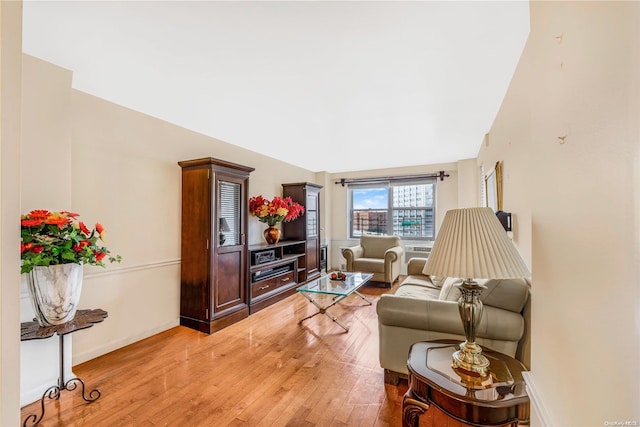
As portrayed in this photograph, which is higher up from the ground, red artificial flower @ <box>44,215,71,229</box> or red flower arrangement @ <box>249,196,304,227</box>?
red flower arrangement @ <box>249,196,304,227</box>

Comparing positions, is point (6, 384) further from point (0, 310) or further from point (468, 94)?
point (468, 94)

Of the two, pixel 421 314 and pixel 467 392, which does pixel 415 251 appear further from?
pixel 467 392

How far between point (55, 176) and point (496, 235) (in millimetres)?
3029

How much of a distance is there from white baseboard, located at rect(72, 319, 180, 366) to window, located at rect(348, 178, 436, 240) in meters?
4.43

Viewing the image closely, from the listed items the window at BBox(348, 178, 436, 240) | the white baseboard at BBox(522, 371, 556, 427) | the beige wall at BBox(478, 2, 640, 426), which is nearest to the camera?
the beige wall at BBox(478, 2, 640, 426)

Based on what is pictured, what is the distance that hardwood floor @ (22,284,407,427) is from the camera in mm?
1751

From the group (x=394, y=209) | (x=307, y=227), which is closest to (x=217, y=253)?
(x=307, y=227)

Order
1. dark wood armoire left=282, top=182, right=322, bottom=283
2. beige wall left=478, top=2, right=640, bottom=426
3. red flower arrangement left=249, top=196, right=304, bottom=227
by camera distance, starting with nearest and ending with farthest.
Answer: beige wall left=478, top=2, right=640, bottom=426, red flower arrangement left=249, top=196, right=304, bottom=227, dark wood armoire left=282, top=182, right=322, bottom=283

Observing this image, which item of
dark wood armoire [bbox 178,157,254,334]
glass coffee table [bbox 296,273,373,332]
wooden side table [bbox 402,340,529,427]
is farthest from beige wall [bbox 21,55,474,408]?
wooden side table [bbox 402,340,529,427]

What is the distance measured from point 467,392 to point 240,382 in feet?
5.58

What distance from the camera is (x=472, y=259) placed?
3.92 ft

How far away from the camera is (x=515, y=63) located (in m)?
2.05

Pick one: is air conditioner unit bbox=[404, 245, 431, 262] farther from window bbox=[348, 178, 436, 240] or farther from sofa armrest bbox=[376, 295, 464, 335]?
sofa armrest bbox=[376, 295, 464, 335]

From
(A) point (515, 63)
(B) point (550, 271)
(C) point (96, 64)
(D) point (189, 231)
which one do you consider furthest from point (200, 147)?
(B) point (550, 271)
